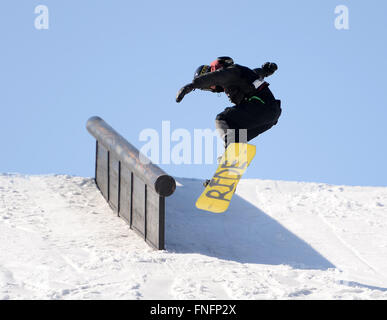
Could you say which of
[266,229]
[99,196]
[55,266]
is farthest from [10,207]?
[266,229]

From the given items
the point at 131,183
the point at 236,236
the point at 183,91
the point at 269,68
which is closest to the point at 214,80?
the point at 183,91

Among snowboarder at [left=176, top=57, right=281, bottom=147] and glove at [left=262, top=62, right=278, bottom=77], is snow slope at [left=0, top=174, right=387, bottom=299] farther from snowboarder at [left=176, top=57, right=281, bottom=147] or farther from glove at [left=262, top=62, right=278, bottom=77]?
glove at [left=262, top=62, right=278, bottom=77]

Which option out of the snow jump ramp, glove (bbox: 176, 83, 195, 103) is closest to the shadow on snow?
the snow jump ramp

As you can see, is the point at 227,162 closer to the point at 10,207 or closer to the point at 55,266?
the point at 55,266

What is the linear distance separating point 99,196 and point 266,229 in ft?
15.5

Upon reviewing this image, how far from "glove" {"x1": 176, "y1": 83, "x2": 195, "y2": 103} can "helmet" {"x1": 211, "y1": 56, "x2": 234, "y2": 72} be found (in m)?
0.77

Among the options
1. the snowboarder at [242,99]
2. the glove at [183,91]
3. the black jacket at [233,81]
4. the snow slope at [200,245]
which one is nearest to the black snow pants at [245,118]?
the snowboarder at [242,99]

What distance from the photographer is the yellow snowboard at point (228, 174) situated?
11234mm

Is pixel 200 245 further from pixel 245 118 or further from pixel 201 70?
pixel 201 70

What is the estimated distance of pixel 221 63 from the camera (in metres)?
11.0

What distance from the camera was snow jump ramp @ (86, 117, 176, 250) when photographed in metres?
16.2

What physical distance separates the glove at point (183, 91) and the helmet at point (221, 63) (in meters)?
0.77

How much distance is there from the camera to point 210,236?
1841 cm

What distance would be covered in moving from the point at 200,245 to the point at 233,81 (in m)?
7.16
